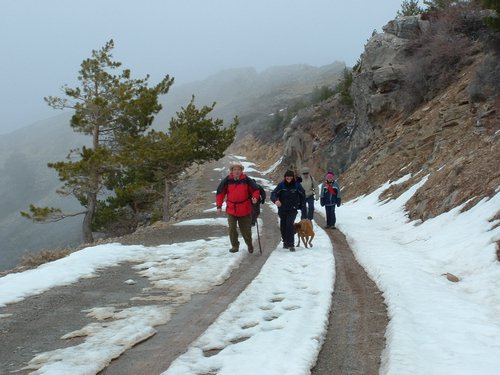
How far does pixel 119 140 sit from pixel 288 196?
15.5 metres

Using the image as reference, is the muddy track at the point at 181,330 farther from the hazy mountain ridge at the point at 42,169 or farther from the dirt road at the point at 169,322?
the hazy mountain ridge at the point at 42,169

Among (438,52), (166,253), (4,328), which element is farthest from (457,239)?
(438,52)

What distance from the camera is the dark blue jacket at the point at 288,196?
1012cm

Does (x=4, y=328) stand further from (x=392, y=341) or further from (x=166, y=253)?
(x=166, y=253)

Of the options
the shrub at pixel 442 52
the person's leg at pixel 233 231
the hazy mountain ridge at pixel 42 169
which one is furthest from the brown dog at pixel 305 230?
the hazy mountain ridge at pixel 42 169

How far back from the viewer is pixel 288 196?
400 inches

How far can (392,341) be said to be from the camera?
4.51m

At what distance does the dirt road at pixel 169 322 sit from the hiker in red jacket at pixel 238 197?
131 cm

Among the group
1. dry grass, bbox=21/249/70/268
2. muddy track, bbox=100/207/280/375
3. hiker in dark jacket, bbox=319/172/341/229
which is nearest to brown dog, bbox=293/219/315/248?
muddy track, bbox=100/207/280/375

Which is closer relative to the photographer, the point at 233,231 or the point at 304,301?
the point at 304,301

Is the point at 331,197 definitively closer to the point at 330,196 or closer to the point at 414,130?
the point at 330,196

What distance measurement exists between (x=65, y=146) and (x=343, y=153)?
13839cm

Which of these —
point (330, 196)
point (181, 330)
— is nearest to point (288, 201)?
point (330, 196)

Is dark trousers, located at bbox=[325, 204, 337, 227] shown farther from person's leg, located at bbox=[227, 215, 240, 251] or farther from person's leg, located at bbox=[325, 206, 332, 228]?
person's leg, located at bbox=[227, 215, 240, 251]
